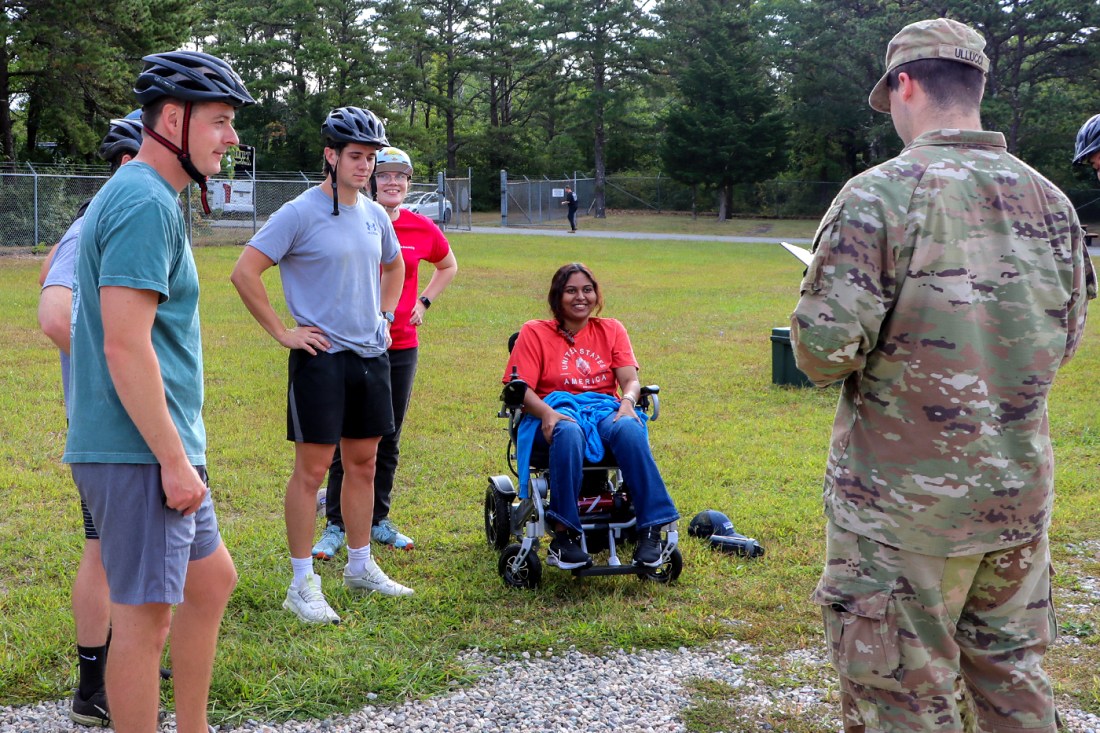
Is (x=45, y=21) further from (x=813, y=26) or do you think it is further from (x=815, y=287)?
(x=813, y=26)

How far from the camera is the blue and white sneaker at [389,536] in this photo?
5277mm

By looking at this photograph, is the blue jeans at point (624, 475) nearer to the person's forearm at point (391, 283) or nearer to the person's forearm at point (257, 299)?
the person's forearm at point (391, 283)

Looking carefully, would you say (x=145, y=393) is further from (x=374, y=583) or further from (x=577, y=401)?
(x=577, y=401)

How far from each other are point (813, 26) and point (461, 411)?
133 feet

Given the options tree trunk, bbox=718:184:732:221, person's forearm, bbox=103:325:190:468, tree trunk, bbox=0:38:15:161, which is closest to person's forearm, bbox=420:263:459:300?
person's forearm, bbox=103:325:190:468

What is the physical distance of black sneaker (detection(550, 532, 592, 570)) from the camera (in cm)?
454

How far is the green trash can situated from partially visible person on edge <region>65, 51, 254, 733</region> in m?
7.49

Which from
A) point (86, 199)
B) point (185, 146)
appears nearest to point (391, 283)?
point (185, 146)

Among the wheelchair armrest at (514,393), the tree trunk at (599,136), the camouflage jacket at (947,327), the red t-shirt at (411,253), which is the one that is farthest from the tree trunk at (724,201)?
the camouflage jacket at (947,327)

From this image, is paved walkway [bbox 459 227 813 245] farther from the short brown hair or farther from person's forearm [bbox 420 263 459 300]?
the short brown hair

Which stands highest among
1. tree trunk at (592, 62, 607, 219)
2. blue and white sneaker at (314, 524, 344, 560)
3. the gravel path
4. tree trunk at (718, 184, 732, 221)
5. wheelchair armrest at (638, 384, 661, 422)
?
tree trunk at (592, 62, 607, 219)

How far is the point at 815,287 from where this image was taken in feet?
7.85

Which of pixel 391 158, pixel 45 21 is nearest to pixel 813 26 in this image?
pixel 45 21

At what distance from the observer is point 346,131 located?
4.27m
